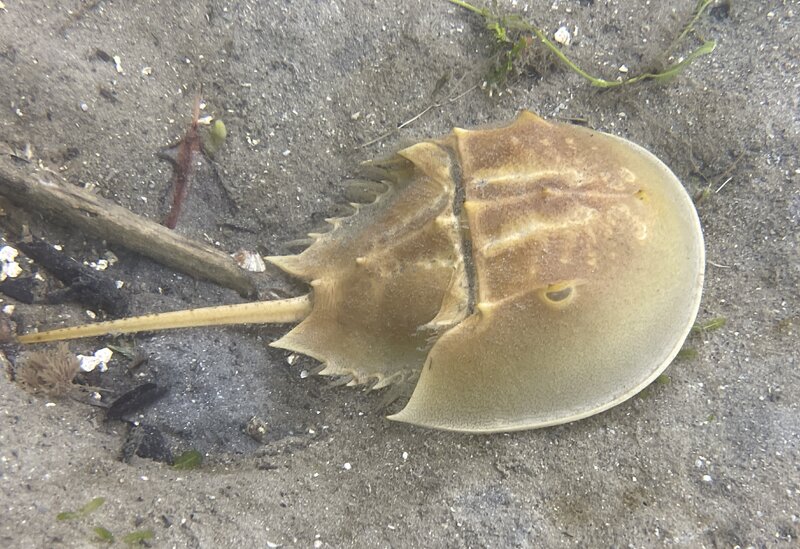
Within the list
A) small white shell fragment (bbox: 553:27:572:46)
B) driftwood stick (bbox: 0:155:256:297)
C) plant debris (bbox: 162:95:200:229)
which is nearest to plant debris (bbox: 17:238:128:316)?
driftwood stick (bbox: 0:155:256:297)

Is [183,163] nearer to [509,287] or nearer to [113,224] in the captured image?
[113,224]

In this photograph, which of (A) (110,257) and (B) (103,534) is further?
(A) (110,257)

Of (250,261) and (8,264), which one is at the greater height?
(8,264)

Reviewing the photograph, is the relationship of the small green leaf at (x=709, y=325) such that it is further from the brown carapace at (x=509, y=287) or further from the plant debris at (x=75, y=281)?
the plant debris at (x=75, y=281)

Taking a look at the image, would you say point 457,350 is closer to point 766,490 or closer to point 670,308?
point 670,308

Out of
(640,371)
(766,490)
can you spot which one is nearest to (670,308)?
(640,371)

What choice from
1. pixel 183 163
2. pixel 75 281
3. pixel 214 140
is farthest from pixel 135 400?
pixel 214 140
